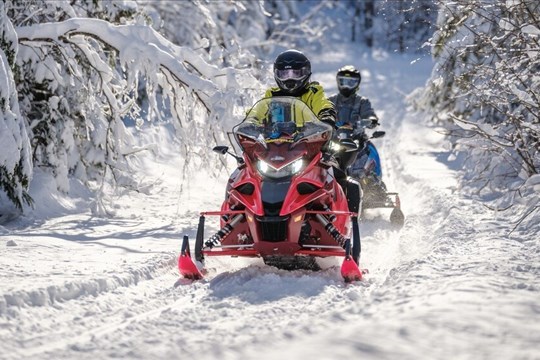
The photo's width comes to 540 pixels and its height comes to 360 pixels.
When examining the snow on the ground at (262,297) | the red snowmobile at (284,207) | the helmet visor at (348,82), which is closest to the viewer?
the snow on the ground at (262,297)

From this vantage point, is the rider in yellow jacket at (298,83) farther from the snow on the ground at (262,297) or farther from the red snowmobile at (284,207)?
the snow on the ground at (262,297)

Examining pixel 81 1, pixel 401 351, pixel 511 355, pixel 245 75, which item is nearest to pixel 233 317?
pixel 401 351

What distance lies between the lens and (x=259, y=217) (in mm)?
6227

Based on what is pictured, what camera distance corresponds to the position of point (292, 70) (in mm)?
7633

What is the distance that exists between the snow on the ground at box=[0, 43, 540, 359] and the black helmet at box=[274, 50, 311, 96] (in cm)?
191

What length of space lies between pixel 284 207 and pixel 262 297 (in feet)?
3.34

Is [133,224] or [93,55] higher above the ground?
[93,55]

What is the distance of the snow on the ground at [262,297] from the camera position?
400cm

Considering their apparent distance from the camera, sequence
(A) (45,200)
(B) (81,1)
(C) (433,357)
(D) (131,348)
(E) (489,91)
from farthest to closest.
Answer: (B) (81,1), (A) (45,200), (E) (489,91), (D) (131,348), (C) (433,357)

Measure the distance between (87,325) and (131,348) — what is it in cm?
70

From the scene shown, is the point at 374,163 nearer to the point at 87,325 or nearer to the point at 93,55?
the point at 93,55

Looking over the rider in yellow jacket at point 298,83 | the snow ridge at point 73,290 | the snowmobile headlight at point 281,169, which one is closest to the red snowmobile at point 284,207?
the snowmobile headlight at point 281,169

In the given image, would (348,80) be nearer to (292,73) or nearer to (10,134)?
(292,73)

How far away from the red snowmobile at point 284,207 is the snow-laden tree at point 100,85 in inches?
107
